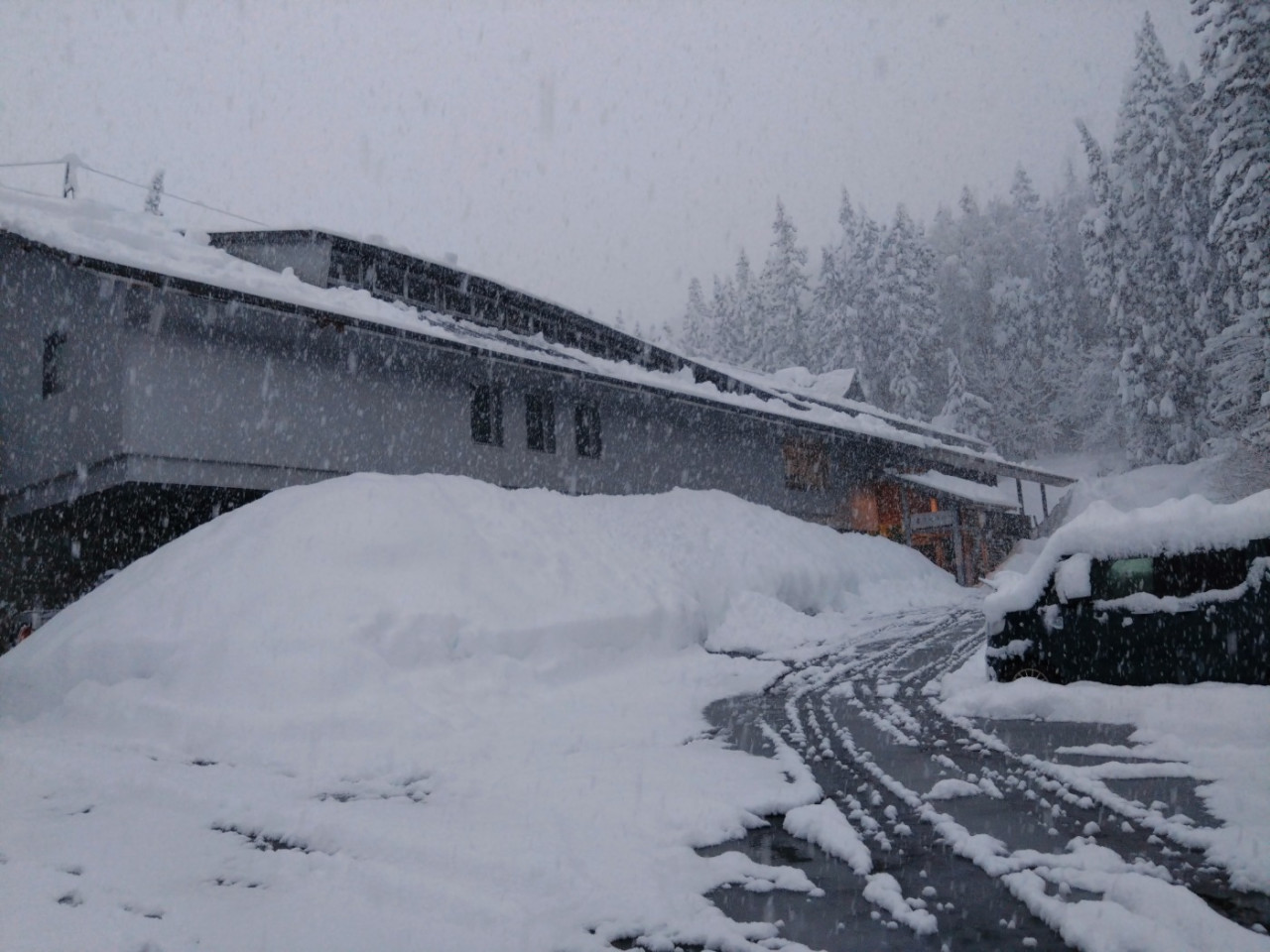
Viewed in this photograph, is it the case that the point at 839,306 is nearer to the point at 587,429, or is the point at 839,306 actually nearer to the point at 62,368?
the point at 587,429

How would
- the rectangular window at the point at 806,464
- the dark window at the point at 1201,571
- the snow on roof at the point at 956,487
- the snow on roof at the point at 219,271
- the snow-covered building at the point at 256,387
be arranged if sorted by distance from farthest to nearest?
1. the snow on roof at the point at 956,487
2. the rectangular window at the point at 806,464
3. the snow-covered building at the point at 256,387
4. the snow on roof at the point at 219,271
5. the dark window at the point at 1201,571

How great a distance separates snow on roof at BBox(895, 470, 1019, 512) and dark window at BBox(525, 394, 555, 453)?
15.7 meters

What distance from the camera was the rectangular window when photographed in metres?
26.3

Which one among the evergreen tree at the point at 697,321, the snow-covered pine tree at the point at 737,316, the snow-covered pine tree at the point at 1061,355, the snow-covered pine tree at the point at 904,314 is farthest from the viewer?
the evergreen tree at the point at 697,321

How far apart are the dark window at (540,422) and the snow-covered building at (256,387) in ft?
0.15

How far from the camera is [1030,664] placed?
802 cm

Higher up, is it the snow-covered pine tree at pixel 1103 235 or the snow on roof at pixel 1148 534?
the snow-covered pine tree at pixel 1103 235

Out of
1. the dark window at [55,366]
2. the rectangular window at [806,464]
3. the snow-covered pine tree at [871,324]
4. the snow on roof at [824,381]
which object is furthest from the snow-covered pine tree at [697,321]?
the dark window at [55,366]

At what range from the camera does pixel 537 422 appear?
1873 centimetres

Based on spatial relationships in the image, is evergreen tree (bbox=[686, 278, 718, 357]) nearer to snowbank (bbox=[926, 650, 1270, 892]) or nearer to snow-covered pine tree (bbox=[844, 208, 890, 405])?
snow-covered pine tree (bbox=[844, 208, 890, 405])

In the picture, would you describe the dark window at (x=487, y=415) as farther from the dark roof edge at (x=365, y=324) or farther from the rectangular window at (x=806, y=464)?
the rectangular window at (x=806, y=464)

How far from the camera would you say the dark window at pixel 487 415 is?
688 inches

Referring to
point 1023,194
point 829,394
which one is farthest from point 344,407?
point 1023,194

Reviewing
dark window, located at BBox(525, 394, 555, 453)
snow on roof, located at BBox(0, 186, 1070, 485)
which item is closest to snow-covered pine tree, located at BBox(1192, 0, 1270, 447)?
snow on roof, located at BBox(0, 186, 1070, 485)
